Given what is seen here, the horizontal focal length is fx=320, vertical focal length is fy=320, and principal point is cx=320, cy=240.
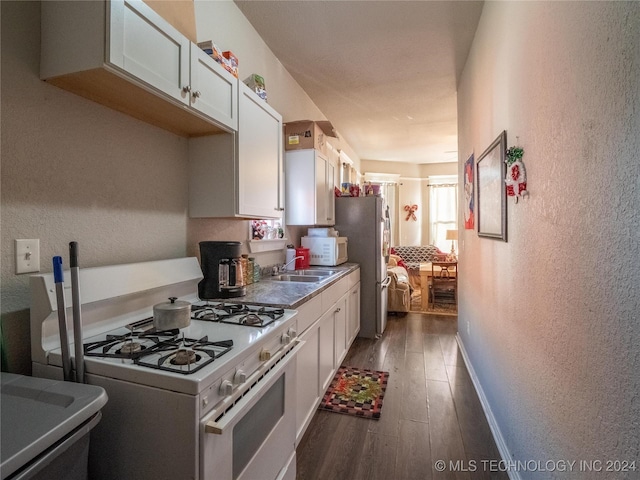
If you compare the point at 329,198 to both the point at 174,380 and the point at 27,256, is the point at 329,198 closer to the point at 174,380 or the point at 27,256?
the point at 27,256

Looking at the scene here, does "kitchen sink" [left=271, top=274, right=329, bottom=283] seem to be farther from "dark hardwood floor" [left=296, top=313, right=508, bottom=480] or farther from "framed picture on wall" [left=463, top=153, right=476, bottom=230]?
"framed picture on wall" [left=463, top=153, right=476, bottom=230]

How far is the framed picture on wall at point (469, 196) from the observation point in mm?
2738

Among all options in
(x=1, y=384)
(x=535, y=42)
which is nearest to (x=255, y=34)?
(x=535, y=42)

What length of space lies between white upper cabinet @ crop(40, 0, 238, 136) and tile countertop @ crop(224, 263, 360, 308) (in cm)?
95

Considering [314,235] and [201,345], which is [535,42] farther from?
[314,235]

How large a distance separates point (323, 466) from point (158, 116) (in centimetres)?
194

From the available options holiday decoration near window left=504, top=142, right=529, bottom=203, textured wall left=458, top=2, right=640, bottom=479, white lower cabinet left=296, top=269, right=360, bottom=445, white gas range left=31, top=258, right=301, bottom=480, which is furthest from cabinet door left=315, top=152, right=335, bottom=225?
white gas range left=31, top=258, right=301, bottom=480

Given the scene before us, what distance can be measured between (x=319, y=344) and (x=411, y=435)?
770 mm

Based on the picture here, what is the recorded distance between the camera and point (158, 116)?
148 cm

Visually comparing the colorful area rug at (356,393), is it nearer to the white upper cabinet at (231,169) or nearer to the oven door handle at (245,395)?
the oven door handle at (245,395)

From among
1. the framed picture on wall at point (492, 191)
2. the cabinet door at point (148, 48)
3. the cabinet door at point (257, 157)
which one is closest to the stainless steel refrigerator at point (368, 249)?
the framed picture on wall at point (492, 191)

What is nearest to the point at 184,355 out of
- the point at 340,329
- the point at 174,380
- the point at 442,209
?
the point at 174,380

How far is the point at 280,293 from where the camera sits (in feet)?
6.23

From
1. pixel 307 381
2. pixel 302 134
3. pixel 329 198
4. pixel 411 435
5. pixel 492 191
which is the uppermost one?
pixel 302 134
